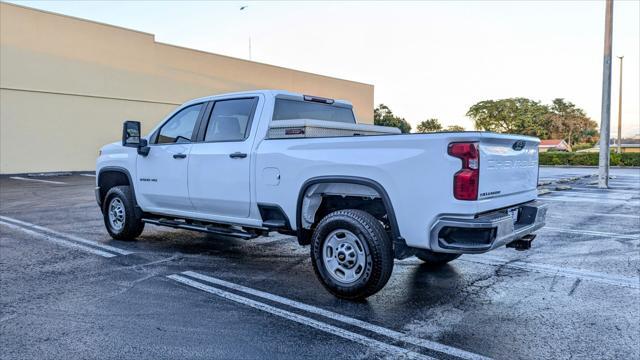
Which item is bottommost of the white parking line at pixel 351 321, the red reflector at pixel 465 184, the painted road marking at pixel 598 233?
the white parking line at pixel 351 321

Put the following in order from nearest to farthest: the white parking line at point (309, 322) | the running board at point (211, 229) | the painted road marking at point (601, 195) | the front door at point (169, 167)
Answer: the white parking line at point (309, 322) < the running board at point (211, 229) < the front door at point (169, 167) < the painted road marking at point (601, 195)

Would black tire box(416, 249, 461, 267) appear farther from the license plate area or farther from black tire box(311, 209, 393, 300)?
black tire box(311, 209, 393, 300)

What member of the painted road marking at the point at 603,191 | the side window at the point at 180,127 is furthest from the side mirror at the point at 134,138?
the painted road marking at the point at 603,191

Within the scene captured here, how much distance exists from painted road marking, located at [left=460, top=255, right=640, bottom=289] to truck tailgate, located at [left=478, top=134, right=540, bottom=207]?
1.16m

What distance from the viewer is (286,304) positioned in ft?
14.5

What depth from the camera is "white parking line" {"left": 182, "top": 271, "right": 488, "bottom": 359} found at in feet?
11.3

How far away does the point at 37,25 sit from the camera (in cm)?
2248

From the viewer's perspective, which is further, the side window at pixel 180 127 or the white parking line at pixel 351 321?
the side window at pixel 180 127

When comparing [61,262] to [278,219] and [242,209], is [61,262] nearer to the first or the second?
[242,209]

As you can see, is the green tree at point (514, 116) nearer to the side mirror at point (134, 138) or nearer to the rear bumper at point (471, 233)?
the side mirror at point (134, 138)

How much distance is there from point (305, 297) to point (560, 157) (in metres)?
41.4

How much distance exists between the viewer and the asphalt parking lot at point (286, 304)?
3.52 meters

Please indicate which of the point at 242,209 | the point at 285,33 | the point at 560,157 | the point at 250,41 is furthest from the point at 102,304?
the point at 560,157

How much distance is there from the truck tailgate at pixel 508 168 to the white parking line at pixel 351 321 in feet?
4.06
